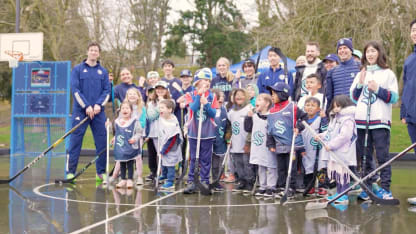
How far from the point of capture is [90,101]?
29.1ft

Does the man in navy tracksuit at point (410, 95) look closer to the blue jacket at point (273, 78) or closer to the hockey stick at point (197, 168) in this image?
the blue jacket at point (273, 78)

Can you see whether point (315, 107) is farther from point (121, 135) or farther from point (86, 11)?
point (86, 11)

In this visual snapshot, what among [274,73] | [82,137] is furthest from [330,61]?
[82,137]

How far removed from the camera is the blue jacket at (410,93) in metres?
6.34

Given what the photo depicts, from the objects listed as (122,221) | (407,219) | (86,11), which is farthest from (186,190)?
(86,11)

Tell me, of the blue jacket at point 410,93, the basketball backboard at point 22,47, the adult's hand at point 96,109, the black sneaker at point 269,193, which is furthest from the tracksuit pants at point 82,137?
the basketball backboard at point 22,47

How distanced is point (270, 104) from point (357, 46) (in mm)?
12973

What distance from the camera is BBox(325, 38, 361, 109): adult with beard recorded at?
24.3ft

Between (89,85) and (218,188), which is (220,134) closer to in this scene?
(218,188)

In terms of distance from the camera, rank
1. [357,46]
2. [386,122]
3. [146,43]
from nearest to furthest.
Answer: [386,122], [357,46], [146,43]

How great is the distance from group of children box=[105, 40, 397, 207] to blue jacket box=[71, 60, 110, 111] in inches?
26.5

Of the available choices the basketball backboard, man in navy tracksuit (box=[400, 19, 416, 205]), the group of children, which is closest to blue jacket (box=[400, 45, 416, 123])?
man in navy tracksuit (box=[400, 19, 416, 205])

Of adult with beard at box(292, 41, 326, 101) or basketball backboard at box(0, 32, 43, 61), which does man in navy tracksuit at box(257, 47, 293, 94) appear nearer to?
adult with beard at box(292, 41, 326, 101)

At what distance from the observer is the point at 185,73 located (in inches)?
376
